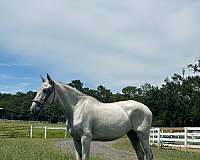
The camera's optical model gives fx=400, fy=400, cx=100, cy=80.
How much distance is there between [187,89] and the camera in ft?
238

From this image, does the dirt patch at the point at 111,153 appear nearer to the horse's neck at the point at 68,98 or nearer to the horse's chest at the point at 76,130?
the horse's neck at the point at 68,98

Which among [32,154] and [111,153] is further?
[111,153]

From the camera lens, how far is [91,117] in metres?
7.55

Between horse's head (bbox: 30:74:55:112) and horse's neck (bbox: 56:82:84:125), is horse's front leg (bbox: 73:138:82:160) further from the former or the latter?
horse's head (bbox: 30:74:55:112)

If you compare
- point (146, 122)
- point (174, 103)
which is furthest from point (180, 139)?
point (174, 103)

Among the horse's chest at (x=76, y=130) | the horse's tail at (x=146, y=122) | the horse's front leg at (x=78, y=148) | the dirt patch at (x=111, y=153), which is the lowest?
the dirt patch at (x=111, y=153)

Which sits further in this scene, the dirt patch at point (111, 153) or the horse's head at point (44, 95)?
the dirt patch at point (111, 153)

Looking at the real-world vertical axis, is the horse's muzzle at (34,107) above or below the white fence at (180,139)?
above

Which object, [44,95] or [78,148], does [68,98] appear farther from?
[78,148]

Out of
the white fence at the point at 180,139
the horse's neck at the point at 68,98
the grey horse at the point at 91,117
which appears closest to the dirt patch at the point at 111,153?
the white fence at the point at 180,139

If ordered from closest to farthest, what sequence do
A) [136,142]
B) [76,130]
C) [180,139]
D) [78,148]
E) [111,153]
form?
[76,130] → [78,148] → [136,142] → [111,153] → [180,139]

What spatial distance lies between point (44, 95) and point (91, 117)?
38.6 inches

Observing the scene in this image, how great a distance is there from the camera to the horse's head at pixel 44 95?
752cm

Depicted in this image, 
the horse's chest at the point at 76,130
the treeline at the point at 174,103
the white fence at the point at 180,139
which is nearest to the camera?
the horse's chest at the point at 76,130
